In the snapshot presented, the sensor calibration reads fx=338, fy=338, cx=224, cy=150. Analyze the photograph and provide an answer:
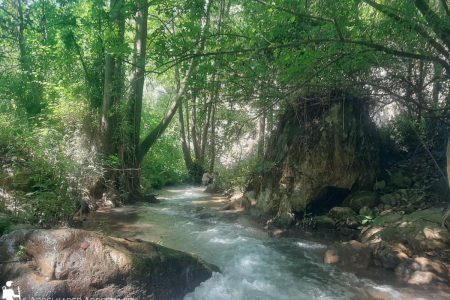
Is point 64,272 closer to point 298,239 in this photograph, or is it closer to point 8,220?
point 8,220

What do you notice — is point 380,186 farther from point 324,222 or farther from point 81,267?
point 81,267

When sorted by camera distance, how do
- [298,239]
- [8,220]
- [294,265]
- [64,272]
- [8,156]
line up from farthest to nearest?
[298,239], [8,156], [294,265], [8,220], [64,272]

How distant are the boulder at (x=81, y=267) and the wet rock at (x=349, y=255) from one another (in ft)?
8.54

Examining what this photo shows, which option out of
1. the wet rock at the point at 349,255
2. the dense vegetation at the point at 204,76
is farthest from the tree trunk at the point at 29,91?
the wet rock at the point at 349,255

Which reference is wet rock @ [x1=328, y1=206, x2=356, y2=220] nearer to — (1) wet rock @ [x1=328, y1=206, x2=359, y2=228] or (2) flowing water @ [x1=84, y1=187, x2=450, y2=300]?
(1) wet rock @ [x1=328, y1=206, x2=359, y2=228]

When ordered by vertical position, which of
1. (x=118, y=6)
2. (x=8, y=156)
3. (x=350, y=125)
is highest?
(x=118, y=6)

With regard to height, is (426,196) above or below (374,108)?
below

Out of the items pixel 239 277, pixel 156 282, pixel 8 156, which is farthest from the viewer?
pixel 8 156

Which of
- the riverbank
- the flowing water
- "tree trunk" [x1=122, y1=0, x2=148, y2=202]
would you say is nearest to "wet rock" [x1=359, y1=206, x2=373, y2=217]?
the riverbank

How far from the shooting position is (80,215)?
6.89 m

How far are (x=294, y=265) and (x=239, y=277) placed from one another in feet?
3.46

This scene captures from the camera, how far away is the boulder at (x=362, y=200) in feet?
23.2

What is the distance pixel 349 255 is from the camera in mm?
5215

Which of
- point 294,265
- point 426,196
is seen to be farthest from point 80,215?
point 426,196
